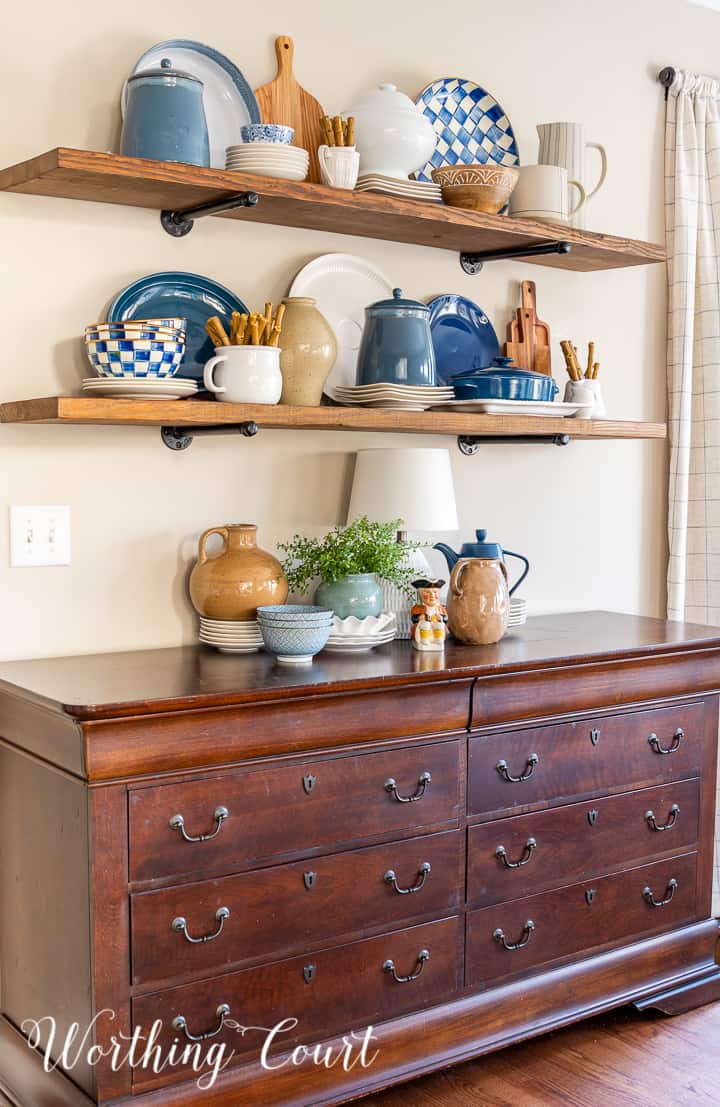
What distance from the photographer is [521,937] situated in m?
2.37

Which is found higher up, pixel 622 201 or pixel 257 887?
pixel 622 201

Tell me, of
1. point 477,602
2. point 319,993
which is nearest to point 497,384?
point 477,602

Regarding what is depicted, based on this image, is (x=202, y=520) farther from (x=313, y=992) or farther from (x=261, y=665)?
(x=313, y=992)

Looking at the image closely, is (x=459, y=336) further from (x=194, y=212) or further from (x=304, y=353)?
(x=194, y=212)

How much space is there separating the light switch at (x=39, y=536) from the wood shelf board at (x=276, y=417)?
0.61 ft

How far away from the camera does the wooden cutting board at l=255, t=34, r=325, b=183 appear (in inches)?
95.3

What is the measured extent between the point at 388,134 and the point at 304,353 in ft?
1.63

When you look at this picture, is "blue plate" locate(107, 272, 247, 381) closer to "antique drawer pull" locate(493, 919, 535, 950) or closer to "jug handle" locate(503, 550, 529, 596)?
"jug handle" locate(503, 550, 529, 596)

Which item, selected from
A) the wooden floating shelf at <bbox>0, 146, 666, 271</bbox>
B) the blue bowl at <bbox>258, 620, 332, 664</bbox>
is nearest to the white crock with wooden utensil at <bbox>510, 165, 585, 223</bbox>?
the wooden floating shelf at <bbox>0, 146, 666, 271</bbox>

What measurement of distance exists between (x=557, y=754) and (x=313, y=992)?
68cm

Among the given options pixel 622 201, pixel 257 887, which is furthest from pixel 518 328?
pixel 257 887

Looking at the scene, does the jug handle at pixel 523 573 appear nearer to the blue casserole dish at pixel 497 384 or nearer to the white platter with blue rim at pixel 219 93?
the blue casserole dish at pixel 497 384

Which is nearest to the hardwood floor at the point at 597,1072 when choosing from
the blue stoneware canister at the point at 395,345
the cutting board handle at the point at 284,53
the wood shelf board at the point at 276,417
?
the wood shelf board at the point at 276,417

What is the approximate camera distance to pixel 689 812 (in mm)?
2676
